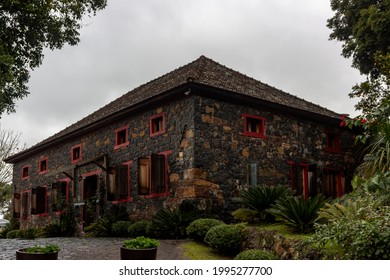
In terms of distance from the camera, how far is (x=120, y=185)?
15898 millimetres

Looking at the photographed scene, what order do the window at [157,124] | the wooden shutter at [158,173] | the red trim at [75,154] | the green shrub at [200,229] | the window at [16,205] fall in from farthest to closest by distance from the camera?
the window at [16,205] → the red trim at [75,154] → the window at [157,124] → the wooden shutter at [158,173] → the green shrub at [200,229]

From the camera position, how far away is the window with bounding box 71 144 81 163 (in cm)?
1972

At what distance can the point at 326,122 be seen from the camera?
59.3ft

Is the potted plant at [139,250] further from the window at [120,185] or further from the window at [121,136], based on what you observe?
the window at [121,136]

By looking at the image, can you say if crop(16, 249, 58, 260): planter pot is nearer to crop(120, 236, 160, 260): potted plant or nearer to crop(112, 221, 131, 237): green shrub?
crop(120, 236, 160, 260): potted plant

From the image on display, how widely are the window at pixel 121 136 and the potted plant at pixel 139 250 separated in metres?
8.57

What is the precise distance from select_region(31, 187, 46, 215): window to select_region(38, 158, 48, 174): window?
3.51ft

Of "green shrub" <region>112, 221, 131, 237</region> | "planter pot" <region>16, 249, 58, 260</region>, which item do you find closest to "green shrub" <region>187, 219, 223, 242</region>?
"green shrub" <region>112, 221, 131, 237</region>

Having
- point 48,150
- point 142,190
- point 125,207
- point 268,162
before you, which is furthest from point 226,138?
point 48,150

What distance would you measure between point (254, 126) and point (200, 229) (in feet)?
17.8

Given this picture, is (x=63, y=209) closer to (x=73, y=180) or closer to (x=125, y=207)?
(x=73, y=180)

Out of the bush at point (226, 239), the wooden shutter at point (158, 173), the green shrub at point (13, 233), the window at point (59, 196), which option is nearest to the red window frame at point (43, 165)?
the window at point (59, 196)

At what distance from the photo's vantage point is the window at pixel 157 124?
1549cm

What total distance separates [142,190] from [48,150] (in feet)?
29.5
